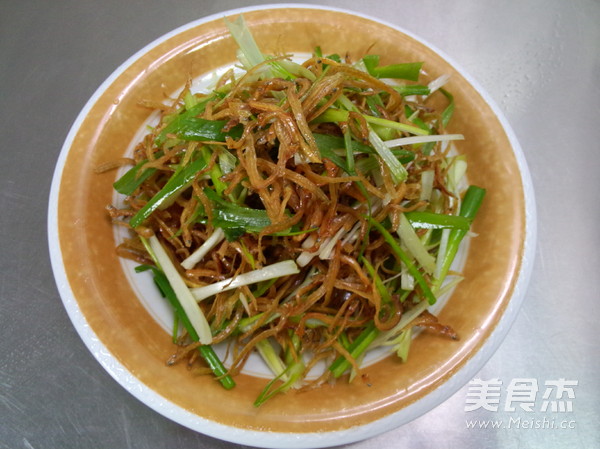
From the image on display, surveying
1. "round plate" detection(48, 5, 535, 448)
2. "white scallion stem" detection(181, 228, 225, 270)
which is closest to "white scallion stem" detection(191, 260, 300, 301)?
"white scallion stem" detection(181, 228, 225, 270)

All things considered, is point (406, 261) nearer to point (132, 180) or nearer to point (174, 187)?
point (174, 187)

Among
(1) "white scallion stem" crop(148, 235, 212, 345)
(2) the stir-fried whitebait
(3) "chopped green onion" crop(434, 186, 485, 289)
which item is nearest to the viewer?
(2) the stir-fried whitebait

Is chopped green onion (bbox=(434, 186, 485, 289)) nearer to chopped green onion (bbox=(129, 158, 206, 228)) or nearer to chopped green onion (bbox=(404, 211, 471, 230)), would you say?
chopped green onion (bbox=(404, 211, 471, 230))

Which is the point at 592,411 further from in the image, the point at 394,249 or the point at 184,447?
the point at 184,447

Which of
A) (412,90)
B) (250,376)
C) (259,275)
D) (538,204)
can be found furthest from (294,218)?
(538,204)

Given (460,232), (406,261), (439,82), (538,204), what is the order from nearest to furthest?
(406,261) → (460,232) → (439,82) → (538,204)
